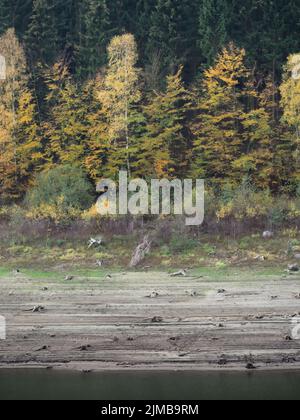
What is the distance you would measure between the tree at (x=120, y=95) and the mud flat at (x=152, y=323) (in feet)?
45.6

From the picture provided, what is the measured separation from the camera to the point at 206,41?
47.2 m

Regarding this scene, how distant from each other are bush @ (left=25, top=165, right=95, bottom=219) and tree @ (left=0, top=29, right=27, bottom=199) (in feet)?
11.0

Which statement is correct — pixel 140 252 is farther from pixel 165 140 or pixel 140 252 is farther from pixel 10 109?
pixel 10 109

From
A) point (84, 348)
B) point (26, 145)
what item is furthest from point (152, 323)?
point (26, 145)

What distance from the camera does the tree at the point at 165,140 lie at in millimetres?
41000

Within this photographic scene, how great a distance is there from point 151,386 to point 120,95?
85.0 ft

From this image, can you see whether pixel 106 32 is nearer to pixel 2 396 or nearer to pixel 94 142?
pixel 94 142

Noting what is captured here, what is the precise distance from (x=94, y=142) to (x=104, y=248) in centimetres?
1090

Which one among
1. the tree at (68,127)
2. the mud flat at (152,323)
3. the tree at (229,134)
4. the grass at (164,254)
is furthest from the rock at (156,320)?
the tree at (68,127)

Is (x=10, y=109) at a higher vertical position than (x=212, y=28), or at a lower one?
lower

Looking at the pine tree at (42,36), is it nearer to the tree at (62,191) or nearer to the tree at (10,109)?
the tree at (10,109)

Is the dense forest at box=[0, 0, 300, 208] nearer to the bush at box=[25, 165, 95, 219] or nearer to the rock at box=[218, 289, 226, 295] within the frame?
the bush at box=[25, 165, 95, 219]

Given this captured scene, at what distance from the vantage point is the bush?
3578 cm

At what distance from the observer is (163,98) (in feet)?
139
